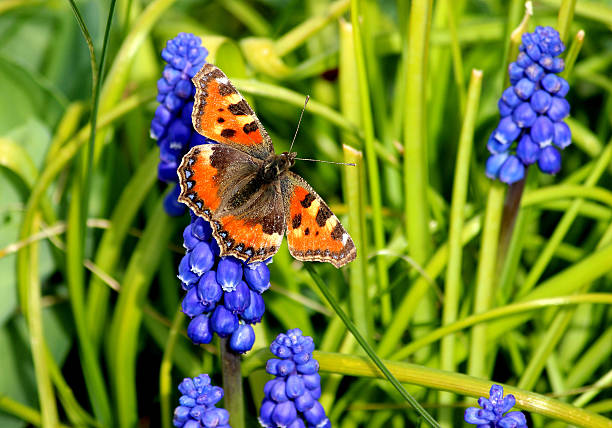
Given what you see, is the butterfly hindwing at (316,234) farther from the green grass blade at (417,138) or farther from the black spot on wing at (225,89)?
the green grass blade at (417,138)

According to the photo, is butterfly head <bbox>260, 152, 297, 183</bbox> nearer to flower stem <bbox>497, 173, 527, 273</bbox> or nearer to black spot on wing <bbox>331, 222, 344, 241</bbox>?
black spot on wing <bbox>331, 222, 344, 241</bbox>

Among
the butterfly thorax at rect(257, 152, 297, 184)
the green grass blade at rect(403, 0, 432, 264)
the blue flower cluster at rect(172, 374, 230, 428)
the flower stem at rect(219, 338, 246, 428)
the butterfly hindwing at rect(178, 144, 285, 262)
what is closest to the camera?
the blue flower cluster at rect(172, 374, 230, 428)

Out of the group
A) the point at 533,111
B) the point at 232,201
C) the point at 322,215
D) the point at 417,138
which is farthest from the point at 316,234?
the point at 533,111

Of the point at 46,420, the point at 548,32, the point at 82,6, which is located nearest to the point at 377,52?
the point at 548,32

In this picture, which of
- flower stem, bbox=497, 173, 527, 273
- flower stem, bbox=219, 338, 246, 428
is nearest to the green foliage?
flower stem, bbox=497, 173, 527, 273

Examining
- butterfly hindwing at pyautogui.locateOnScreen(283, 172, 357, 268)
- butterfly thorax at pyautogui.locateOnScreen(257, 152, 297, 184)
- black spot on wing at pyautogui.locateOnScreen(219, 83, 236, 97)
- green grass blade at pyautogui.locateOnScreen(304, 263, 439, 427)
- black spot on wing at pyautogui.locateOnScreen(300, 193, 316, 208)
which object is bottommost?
green grass blade at pyautogui.locateOnScreen(304, 263, 439, 427)

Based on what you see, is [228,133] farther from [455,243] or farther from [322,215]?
[455,243]

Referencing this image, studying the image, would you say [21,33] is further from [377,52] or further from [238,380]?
[238,380]
